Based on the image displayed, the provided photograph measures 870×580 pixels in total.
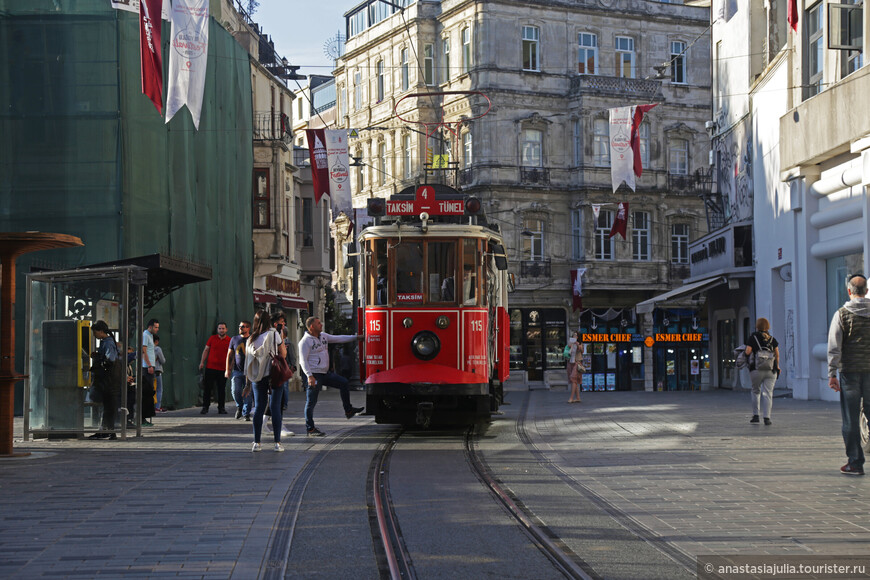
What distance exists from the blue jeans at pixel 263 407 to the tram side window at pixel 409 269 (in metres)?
2.73

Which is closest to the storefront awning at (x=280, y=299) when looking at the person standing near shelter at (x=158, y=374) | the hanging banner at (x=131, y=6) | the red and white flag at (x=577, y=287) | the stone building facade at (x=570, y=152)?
the stone building facade at (x=570, y=152)

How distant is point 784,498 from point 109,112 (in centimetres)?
1832

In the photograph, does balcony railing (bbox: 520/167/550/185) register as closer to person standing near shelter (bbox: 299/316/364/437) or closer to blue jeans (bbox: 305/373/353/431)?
blue jeans (bbox: 305/373/353/431)

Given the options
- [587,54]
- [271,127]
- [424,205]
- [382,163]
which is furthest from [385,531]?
[382,163]

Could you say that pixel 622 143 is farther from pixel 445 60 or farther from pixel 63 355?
pixel 63 355

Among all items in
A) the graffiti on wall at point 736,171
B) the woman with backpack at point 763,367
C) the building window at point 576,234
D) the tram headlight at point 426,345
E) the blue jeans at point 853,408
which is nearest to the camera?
the blue jeans at point 853,408

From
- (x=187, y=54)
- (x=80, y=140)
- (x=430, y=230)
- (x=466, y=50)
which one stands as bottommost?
(x=430, y=230)

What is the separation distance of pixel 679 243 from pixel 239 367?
38722 millimetres

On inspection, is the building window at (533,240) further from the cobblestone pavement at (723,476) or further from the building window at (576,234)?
the cobblestone pavement at (723,476)

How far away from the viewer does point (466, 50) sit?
5509cm

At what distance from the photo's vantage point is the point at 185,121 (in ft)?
91.5

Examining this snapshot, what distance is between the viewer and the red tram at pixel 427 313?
1692 cm

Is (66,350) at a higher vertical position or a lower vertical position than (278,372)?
higher

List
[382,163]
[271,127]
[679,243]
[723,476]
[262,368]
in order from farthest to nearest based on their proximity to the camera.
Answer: [382,163], [679,243], [271,127], [262,368], [723,476]
